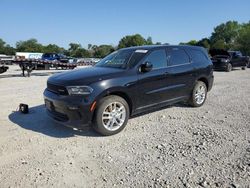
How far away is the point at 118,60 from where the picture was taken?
19.7ft

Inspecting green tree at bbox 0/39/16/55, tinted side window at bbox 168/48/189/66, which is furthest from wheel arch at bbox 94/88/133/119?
green tree at bbox 0/39/16/55

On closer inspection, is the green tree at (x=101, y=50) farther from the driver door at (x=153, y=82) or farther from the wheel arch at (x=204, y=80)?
the driver door at (x=153, y=82)

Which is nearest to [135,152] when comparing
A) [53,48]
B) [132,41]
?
[53,48]

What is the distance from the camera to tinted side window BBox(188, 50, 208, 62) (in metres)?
6.95

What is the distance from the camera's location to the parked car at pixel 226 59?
1878cm

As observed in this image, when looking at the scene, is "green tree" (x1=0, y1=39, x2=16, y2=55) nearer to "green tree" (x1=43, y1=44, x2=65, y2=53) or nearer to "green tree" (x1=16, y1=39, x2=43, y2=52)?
"green tree" (x1=16, y1=39, x2=43, y2=52)

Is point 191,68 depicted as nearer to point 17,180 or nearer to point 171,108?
point 171,108

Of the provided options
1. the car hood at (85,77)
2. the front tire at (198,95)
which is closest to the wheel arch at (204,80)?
the front tire at (198,95)

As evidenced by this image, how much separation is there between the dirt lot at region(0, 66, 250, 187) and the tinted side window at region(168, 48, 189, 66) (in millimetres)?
1278

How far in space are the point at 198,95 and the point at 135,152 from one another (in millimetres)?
3563

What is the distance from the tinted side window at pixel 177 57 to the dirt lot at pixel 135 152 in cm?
128

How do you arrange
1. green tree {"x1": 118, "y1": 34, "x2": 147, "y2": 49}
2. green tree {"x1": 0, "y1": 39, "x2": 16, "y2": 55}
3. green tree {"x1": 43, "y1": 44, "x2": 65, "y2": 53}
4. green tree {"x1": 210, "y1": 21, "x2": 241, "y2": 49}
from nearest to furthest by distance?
green tree {"x1": 0, "y1": 39, "x2": 16, "y2": 55} → green tree {"x1": 43, "y1": 44, "x2": 65, "y2": 53} → green tree {"x1": 210, "y1": 21, "x2": 241, "y2": 49} → green tree {"x1": 118, "y1": 34, "x2": 147, "y2": 49}

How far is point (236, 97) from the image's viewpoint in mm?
8391

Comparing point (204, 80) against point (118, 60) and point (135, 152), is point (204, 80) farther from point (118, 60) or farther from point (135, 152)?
point (135, 152)
